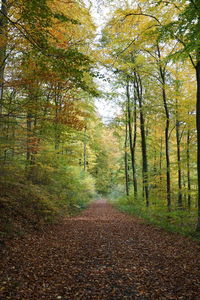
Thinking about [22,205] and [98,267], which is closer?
[98,267]

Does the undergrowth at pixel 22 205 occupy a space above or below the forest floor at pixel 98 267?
above

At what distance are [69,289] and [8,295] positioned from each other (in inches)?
38.4

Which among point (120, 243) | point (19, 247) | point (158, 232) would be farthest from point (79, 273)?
point (158, 232)

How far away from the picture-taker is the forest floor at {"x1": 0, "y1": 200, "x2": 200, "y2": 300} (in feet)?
10.8

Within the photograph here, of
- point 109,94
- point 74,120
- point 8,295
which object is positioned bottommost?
point 8,295

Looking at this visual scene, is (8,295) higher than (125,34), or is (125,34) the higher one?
(125,34)

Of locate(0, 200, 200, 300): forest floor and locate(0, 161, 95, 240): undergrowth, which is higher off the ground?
locate(0, 161, 95, 240): undergrowth

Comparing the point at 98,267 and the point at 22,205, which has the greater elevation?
the point at 22,205

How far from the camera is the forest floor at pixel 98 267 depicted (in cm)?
329

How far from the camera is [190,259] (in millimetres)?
4793

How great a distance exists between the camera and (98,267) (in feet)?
14.2

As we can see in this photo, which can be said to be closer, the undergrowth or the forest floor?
the forest floor

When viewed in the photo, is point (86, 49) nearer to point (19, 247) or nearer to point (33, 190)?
point (33, 190)

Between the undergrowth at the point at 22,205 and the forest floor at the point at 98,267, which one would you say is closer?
the forest floor at the point at 98,267
